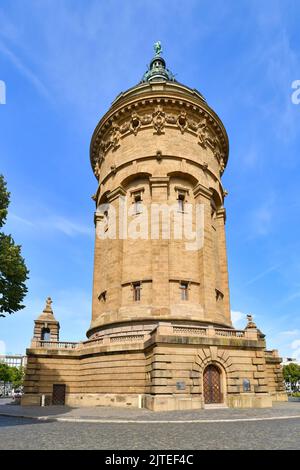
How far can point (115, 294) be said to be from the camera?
93.8 ft

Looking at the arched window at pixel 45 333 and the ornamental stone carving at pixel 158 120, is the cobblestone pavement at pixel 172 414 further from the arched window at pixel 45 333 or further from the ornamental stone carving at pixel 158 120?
the ornamental stone carving at pixel 158 120

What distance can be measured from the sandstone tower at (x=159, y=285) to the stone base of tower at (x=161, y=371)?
63mm

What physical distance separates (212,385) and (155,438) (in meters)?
12.0

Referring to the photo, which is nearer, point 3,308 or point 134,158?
point 3,308

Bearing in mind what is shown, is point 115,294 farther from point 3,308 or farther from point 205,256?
point 3,308

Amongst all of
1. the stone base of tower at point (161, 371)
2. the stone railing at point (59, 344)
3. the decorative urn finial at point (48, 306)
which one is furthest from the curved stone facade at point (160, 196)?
the decorative urn finial at point (48, 306)

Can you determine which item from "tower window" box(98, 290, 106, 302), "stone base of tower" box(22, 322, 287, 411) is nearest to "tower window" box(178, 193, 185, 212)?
"tower window" box(98, 290, 106, 302)

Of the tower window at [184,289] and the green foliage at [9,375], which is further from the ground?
the tower window at [184,289]

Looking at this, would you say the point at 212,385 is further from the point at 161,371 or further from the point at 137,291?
the point at 137,291

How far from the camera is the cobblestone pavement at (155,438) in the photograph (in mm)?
8391

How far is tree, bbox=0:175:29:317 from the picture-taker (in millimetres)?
17578

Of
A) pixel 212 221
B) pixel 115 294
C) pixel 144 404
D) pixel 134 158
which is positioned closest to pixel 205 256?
pixel 212 221
